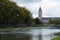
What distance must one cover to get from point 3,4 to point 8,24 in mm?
13807

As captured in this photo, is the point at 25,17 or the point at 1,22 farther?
the point at 25,17

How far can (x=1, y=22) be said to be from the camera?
285ft

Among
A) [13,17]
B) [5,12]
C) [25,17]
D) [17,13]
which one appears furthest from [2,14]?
[25,17]

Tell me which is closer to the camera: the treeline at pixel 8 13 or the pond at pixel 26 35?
the pond at pixel 26 35

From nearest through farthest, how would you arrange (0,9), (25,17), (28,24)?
1. (0,9)
2. (25,17)
3. (28,24)

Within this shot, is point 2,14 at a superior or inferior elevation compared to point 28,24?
superior

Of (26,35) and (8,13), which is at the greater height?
(8,13)

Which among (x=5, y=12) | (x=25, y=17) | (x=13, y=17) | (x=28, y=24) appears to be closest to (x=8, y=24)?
(x=13, y=17)

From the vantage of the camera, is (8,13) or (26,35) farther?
(8,13)

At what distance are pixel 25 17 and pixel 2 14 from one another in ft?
95.6

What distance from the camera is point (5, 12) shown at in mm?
85312

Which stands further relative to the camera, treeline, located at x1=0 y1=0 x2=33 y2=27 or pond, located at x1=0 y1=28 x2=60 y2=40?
treeline, located at x1=0 y1=0 x2=33 y2=27

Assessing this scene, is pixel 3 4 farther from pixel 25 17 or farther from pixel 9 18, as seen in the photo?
pixel 25 17

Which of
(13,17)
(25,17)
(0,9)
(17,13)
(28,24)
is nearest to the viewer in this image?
(0,9)
